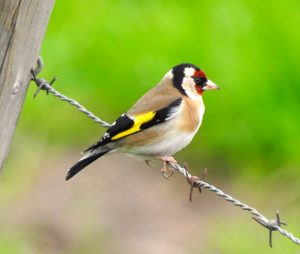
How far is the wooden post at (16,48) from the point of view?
4664 mm

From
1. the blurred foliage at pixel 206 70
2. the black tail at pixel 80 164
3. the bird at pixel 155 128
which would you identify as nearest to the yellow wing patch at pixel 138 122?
the bird at pixel 155 128

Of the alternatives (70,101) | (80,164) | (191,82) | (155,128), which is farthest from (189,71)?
(70,101)

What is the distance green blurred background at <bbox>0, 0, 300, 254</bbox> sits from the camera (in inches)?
336

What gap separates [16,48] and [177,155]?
4687mm

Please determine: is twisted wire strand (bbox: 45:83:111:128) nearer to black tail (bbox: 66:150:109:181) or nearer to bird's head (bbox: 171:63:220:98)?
black tail (bbox: 66:150:109:181)

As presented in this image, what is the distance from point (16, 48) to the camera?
4727 mm

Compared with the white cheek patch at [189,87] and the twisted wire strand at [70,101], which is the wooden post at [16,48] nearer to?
the twisted wire strand at [70,101]

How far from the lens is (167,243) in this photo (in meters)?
8.52

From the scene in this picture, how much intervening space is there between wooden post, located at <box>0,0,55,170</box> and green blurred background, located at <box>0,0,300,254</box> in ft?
10.7

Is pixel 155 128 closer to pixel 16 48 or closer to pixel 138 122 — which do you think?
pixel 138 122

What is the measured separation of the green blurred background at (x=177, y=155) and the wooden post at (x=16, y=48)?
10.7 ft

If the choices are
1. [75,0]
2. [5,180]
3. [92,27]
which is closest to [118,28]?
[92,27]

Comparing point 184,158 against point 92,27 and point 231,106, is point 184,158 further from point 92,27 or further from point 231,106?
point 92,27

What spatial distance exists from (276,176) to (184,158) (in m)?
0.80
